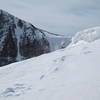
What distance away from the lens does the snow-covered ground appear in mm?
4664

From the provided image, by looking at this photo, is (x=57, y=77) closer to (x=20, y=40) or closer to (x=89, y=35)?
(x=89, y=35)

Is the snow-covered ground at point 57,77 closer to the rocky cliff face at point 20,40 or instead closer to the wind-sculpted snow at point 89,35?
the wind-sculpted snow at point 89,35

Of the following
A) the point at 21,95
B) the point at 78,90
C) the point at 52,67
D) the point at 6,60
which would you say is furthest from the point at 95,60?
the point at 6,60

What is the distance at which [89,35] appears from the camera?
9.25 meters

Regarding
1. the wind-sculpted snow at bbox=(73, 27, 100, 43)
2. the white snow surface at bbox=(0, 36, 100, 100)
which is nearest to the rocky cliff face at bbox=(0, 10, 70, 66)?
the wind-sculpted snow at bbox=(73, 27, 100, 43)

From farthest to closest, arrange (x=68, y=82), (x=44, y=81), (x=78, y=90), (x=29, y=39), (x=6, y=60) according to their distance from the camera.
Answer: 1. (x=29, y=39)
2. (x=6, y=60)
3. (x=44, y=81)
4. (x=68, y=82)
5. (x=78, y=90)

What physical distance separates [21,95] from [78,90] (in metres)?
1.12

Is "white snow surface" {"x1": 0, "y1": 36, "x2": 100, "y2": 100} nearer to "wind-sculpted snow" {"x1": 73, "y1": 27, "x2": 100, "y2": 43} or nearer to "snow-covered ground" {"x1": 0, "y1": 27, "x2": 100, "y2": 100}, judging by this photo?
"snow-covered ground" {"x1": 0, "y1": 27, "x2": 100, "y2": 100}

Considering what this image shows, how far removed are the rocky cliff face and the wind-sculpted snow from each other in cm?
4453

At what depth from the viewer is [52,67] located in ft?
19.6

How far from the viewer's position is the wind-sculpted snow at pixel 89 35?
8977 millimetres

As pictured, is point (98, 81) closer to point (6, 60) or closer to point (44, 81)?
point (44, 81)

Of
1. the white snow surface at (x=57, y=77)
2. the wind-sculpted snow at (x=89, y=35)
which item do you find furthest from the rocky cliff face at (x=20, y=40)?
the white snow surface at (x=57, y=77)

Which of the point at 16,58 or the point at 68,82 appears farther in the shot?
the point at 16,58
